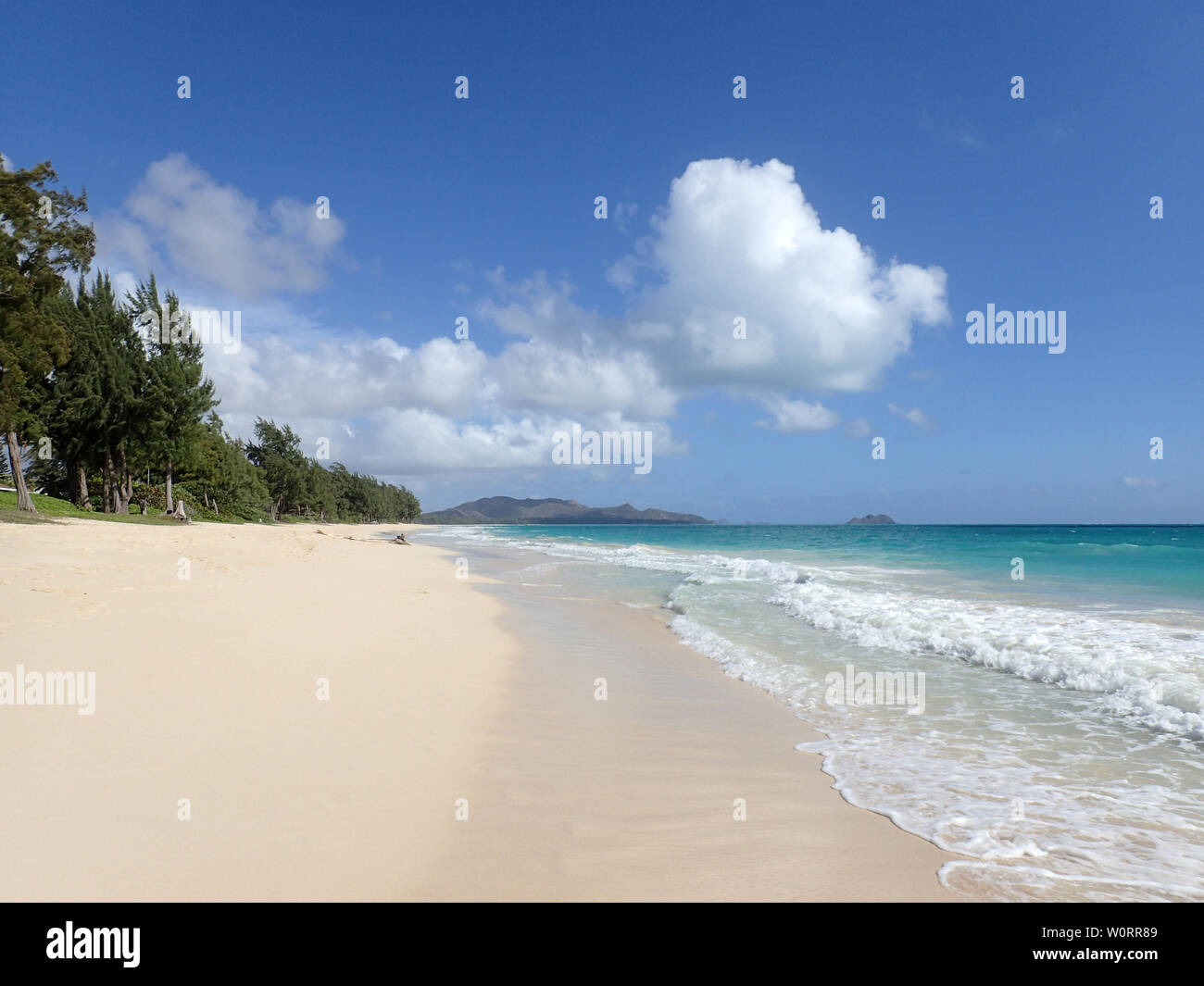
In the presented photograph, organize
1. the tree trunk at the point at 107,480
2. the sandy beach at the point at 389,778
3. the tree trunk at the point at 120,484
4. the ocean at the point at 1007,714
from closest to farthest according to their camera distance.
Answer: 1. the sandy beach at the point at 389,778
2. the ocean at the point at 1007,714
3. the tree trunk at the point at 107,480
4. the tree trunk at the point at 120,484

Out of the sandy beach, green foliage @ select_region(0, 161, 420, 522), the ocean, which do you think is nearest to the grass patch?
green foliage @ select_region(0, 161, 420, 522)

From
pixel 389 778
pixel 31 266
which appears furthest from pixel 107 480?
pixel 389 778

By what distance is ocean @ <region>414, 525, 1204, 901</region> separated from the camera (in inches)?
154

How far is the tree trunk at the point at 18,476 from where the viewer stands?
29.0 metres

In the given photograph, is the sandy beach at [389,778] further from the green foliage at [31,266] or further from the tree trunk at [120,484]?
the tree trunk at [120,484]

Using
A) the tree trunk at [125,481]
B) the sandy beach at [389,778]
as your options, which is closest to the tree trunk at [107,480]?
the tree trunk at [125,481]

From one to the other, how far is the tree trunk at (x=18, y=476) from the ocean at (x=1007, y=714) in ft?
93.5

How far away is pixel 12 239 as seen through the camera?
25.2m

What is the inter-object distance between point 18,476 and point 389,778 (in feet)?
121

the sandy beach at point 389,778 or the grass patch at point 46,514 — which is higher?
the grass patch at point 46,514

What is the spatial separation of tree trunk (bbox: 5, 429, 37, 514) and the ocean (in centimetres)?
2851

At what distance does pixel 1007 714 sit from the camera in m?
7.09

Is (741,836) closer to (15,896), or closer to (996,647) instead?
(15,896)
